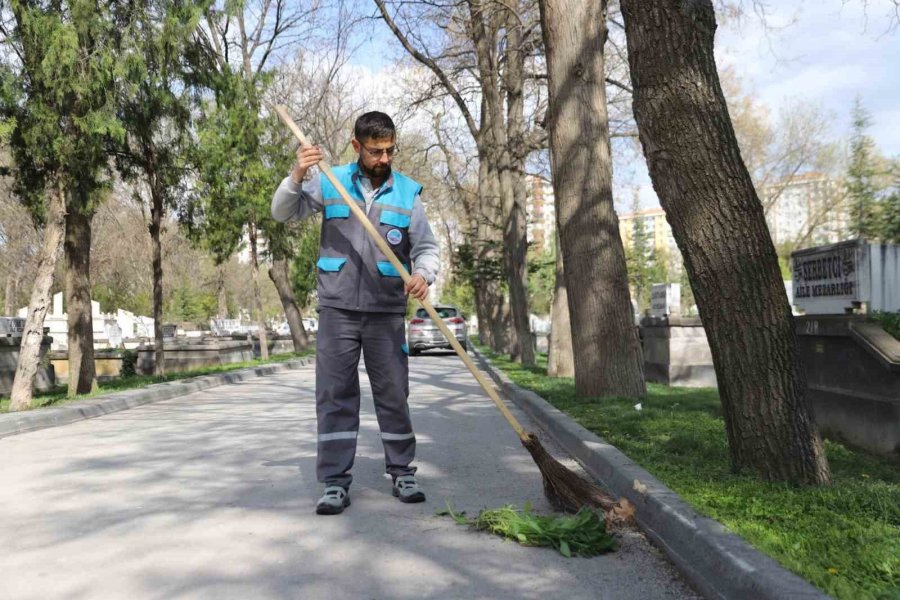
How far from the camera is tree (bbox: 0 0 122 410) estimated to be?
36.4ft

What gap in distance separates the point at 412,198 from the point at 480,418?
4921mm

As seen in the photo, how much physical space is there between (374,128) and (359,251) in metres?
0.68

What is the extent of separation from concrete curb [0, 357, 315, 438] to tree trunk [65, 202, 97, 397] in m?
1.46

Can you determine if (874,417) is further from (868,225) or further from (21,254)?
(21,254)

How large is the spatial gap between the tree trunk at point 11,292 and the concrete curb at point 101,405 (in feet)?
84.1

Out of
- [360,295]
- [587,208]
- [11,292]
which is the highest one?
[11,292]

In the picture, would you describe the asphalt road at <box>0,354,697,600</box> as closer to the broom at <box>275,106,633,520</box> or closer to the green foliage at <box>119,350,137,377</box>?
Answer: the broom at <box>275,106,633,520</box>

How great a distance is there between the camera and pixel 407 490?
16.1ft

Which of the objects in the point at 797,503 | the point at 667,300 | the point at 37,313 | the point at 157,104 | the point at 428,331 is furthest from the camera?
the point at 428,331

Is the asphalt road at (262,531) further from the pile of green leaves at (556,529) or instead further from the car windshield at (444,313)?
the car windshield at (444,313)

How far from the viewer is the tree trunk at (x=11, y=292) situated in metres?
38.3

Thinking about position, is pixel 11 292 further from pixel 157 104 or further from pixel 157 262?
pixel 157 104

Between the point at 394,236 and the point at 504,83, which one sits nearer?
the point at 394,236

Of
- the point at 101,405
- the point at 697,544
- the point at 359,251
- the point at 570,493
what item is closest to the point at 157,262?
the point at 101,405
